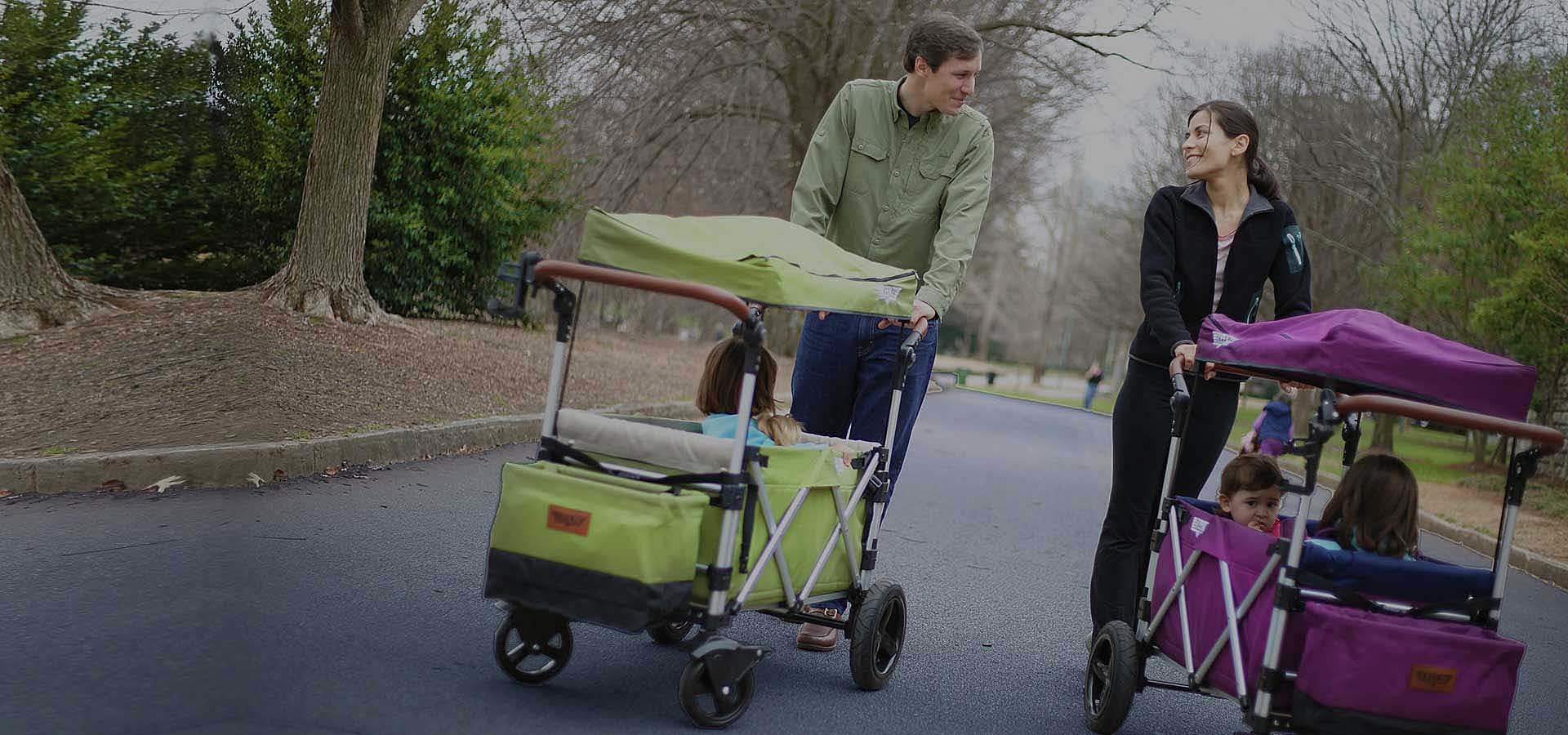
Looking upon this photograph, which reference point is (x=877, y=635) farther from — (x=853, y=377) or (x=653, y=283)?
(x=653, y=283)

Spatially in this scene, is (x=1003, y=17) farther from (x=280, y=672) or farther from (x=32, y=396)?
(x=280, y=672)

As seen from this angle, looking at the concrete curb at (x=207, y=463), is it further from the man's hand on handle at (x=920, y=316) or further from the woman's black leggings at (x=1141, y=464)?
the woman's black leggings at (x=1141, y=464)

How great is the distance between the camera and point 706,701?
404cm

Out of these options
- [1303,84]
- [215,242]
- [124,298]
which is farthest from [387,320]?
[1303,84]

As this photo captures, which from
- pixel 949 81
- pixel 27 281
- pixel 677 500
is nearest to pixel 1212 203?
pixel 949 81

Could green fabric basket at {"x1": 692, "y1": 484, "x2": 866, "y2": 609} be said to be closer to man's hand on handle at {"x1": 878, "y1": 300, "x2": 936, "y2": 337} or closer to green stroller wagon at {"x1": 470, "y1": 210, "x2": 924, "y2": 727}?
green stroller wagon at {"x1": 470, "y1": 210, "x2": 924, "y2": 727}

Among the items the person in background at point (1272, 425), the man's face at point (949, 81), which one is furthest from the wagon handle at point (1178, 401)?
the person in background at point (1272, 425)

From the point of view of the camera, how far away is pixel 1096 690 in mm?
4465

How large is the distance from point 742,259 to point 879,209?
136cm

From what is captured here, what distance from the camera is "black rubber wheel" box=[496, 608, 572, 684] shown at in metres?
3.98

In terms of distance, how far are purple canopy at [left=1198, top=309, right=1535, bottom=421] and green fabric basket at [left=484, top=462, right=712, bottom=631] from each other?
70.4 inches

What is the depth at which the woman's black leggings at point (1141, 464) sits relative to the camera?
186 inches

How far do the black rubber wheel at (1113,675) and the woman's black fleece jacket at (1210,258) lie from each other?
1055 mm

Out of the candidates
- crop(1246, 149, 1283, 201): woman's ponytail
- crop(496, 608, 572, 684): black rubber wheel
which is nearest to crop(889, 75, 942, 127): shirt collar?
crop(1246, 149, 1283, 201): woman's ponytail
